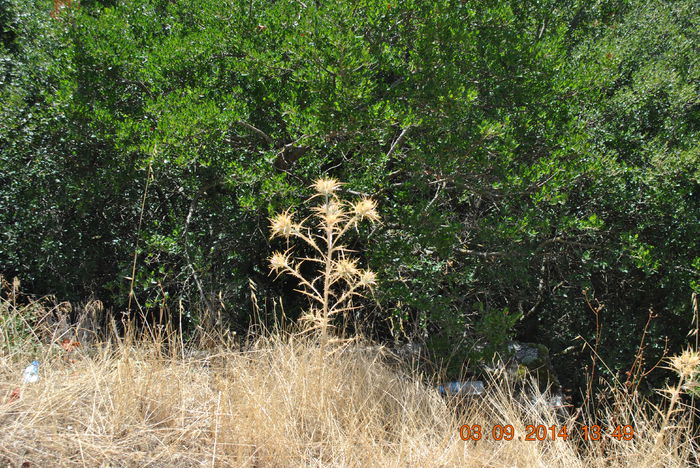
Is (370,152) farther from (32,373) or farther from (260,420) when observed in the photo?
(32,373)

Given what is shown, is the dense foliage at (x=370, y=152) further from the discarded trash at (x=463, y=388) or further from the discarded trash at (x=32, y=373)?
the discarded trash at (x=32, y=373)

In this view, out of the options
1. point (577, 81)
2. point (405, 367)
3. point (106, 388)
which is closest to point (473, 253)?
point (405, 367)

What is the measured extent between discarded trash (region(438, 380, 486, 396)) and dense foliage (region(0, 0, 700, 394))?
0.24 metres

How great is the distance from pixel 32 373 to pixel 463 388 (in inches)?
108

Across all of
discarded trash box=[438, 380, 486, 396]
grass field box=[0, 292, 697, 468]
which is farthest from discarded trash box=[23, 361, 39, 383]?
discarded trash box=[438, 380, 486, 396]

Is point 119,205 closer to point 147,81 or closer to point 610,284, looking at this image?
point 147,81

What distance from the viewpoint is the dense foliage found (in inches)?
162

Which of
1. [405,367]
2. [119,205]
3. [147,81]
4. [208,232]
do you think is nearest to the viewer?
[405,367]

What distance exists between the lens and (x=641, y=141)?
499 centimetres

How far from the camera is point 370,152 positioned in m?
4.29

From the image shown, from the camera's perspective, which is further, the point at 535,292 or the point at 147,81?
the point at 535,292

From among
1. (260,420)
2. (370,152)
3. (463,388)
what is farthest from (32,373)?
(463,388)

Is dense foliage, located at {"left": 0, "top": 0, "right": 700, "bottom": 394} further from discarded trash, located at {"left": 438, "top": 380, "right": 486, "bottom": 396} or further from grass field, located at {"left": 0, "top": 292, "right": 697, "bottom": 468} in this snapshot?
grass field, located at {"left": 0, "top": 292, "right": 697, "bottom": 468}

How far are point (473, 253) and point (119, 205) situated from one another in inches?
121
